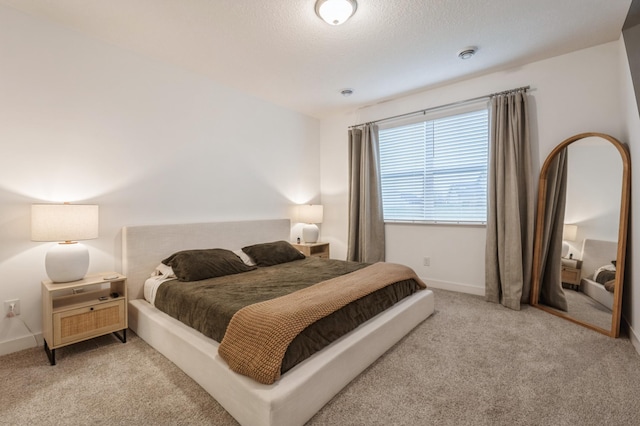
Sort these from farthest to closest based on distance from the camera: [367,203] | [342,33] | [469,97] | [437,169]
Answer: [367,203], [437,169], [469,97], [342,33]

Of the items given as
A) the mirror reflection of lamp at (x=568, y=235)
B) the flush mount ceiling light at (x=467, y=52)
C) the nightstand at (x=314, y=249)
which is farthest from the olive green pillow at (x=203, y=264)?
the mirror reflection of lamp at (x=568, y=235)

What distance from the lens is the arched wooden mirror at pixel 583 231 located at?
2498mm

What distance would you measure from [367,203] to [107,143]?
10.2 ft

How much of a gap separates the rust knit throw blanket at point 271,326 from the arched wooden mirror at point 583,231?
2.20m

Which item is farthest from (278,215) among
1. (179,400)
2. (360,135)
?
(179,400)

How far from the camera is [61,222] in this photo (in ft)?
6.98

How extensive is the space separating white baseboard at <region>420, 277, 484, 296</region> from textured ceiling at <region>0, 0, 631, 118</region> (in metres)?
2.53

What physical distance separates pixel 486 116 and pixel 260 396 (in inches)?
144

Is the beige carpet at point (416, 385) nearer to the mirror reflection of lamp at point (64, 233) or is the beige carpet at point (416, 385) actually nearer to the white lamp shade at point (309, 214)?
the mirror reflection of lamp at point (64, 233)

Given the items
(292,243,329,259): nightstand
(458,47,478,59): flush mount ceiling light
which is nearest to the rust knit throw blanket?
(292,243,329,259): nightstand

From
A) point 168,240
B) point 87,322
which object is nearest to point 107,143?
point 168,240

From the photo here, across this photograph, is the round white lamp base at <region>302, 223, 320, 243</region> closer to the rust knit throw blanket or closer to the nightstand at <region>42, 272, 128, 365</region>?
the rust knit throw blanket

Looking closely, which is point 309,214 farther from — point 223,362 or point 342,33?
point 223,362

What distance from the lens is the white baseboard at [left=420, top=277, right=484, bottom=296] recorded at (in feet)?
11.7
